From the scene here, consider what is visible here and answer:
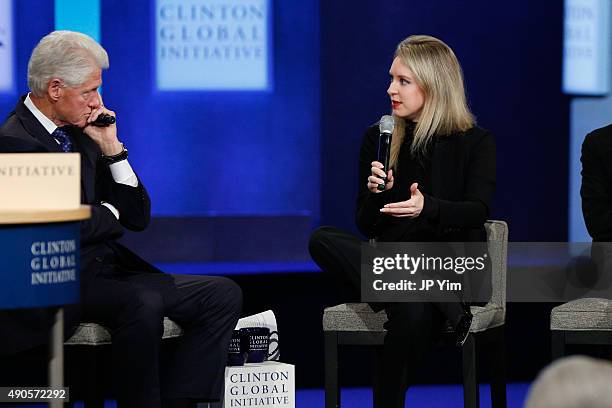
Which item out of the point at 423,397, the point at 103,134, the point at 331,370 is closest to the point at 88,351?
the point at 103,134

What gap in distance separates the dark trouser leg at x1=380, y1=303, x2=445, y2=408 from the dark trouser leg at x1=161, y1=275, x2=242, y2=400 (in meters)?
0.56

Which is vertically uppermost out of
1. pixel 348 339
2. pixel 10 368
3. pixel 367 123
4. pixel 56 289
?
pixel 367 123

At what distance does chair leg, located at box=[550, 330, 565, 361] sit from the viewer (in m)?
3.88

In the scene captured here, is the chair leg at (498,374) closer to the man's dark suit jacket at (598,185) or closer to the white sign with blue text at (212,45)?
the man's dark suit jacket at (598,185)

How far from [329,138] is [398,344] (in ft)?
6.63

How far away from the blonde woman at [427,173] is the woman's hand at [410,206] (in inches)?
1.8

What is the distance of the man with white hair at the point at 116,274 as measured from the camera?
3533mm

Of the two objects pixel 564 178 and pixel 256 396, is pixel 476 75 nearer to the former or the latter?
pixel 564 178

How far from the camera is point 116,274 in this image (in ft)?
12.5

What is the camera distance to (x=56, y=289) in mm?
2791

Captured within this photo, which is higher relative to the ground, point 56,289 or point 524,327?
point 56,289

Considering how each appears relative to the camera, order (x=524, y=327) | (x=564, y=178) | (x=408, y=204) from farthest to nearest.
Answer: (x=564, y=178) < (x=524, y=327) < (x=408, y=204)

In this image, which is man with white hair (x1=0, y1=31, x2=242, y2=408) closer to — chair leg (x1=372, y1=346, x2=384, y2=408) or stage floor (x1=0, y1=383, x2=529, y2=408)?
chair leg (x1=372, y1=346, x2=384, y2=408)

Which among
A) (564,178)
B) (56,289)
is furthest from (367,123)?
(56,289)
